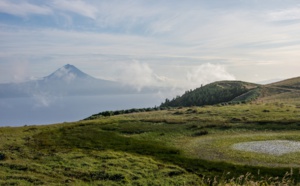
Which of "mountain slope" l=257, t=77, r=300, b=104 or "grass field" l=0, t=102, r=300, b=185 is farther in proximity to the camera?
"mountain slope" l=257, t=77, r=300, b=104

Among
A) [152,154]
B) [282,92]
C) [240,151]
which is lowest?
[240,151]

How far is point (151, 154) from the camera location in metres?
47.5

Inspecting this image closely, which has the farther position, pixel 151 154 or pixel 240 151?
pixel 240 151

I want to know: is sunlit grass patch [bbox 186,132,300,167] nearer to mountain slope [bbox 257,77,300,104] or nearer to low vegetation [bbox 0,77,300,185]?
low vegetation [bbox 0,77,300,185]

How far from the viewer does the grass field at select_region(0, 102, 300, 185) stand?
115 ft

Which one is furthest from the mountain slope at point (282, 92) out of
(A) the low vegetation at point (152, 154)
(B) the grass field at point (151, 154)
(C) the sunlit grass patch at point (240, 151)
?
(C) the sunlit grass patch at point (240, 151)

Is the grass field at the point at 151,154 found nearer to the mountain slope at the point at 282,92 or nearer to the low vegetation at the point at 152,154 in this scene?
the low vegetation at the point at 152,154

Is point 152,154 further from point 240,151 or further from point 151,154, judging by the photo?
point 240,151

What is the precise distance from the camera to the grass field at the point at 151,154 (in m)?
34.9

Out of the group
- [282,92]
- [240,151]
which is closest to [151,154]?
[240,151]

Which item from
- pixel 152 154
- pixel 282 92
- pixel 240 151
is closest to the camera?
pixel 152 154

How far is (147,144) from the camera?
5428 centimetres

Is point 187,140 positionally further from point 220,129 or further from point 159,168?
point 159,168

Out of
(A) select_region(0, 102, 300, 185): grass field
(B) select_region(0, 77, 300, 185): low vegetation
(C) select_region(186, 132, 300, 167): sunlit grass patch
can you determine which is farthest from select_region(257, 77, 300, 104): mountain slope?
(C) select_region(186, 132, 300, 167): sunlit grass patch
